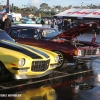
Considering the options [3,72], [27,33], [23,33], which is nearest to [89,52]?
[27,33]

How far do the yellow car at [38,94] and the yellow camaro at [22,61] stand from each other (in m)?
0.53

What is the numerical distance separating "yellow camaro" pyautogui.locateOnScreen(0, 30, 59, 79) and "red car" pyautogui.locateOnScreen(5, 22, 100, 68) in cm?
201

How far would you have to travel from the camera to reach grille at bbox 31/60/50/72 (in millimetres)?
7168

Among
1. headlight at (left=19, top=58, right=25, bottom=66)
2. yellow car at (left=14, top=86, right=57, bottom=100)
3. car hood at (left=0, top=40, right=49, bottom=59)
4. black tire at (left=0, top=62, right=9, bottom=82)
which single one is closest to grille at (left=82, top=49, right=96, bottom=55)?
car hood at (left=0, top=40, right=49, bottom=59)

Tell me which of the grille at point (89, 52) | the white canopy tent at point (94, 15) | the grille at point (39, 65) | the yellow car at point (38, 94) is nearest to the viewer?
the yellow car at point (38, 94)

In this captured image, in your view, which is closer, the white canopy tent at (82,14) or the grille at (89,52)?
the grille at (89,52)

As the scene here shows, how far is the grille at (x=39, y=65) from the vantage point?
7168 millimetres

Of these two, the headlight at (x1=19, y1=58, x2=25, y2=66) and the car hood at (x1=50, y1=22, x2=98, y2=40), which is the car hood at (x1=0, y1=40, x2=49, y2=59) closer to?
the headlight at (x1=19, y1=58, x2=25, y2=66)

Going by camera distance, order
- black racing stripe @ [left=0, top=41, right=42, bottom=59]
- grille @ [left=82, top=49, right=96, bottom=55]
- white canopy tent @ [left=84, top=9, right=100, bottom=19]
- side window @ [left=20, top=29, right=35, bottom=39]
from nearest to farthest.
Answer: black racing stripe @ [left=0, top=41, right=42, bottom=59], grille @ [left=82, top=49, right=96, bottom=55], side window @ [left=20, top=29, right=35, bottom=39], white canopy tent @ [left=84, top=9, right=100, bottom=19]

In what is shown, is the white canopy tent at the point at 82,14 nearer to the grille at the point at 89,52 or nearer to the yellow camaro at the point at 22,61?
the grille at the point at 89,52

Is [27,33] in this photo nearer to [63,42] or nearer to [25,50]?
[63,42]

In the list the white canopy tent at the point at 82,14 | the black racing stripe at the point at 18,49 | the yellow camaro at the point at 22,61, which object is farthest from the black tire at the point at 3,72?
the white canopy tent at the point at 82,14

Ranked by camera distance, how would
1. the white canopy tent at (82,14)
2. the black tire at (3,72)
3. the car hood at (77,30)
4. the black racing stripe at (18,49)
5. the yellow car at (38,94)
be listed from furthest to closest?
the white canopy tent at (82,14)
the car hood at (77,30)
the black racing stripe at (18,49)
the black tire at (3,72)
the yellow car at (38,94)

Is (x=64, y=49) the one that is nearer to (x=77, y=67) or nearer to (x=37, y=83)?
(x=77, y=67)
